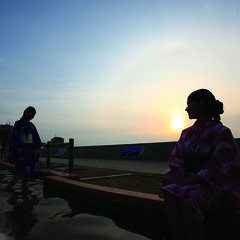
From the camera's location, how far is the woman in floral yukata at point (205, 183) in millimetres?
1271

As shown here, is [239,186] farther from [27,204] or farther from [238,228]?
[27,204]

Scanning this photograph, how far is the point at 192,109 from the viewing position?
1.68m

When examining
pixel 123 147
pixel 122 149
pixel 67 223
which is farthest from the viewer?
pixel 123 147

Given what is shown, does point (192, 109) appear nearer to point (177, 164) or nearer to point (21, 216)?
point (177, 164)

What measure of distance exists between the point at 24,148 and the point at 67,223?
226 cm

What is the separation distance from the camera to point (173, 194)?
4.38ft

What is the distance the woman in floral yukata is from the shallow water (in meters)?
0.41

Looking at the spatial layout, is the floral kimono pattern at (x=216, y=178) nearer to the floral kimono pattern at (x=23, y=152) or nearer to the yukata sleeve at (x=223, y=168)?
the yukata sleeve at (x=223, y=168)

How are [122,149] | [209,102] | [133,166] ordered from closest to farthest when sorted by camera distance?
[209,102] → [133,166] → [122,149]

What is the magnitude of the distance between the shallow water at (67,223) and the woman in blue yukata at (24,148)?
1049 mm

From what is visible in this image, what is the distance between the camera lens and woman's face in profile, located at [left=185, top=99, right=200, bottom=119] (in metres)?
1.67

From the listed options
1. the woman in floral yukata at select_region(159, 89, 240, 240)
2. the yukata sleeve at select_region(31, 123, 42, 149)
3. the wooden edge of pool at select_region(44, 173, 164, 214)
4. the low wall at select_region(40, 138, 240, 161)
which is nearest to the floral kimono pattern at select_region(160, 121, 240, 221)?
the woman in floral yukata at select_region(159, 89, 240, 240)

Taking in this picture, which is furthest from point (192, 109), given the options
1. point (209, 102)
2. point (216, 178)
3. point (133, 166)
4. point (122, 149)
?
point (122, 149)

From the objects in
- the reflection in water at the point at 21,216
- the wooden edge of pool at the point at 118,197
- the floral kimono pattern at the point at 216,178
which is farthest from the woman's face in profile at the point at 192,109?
the reflection in water at the point at 21,216
